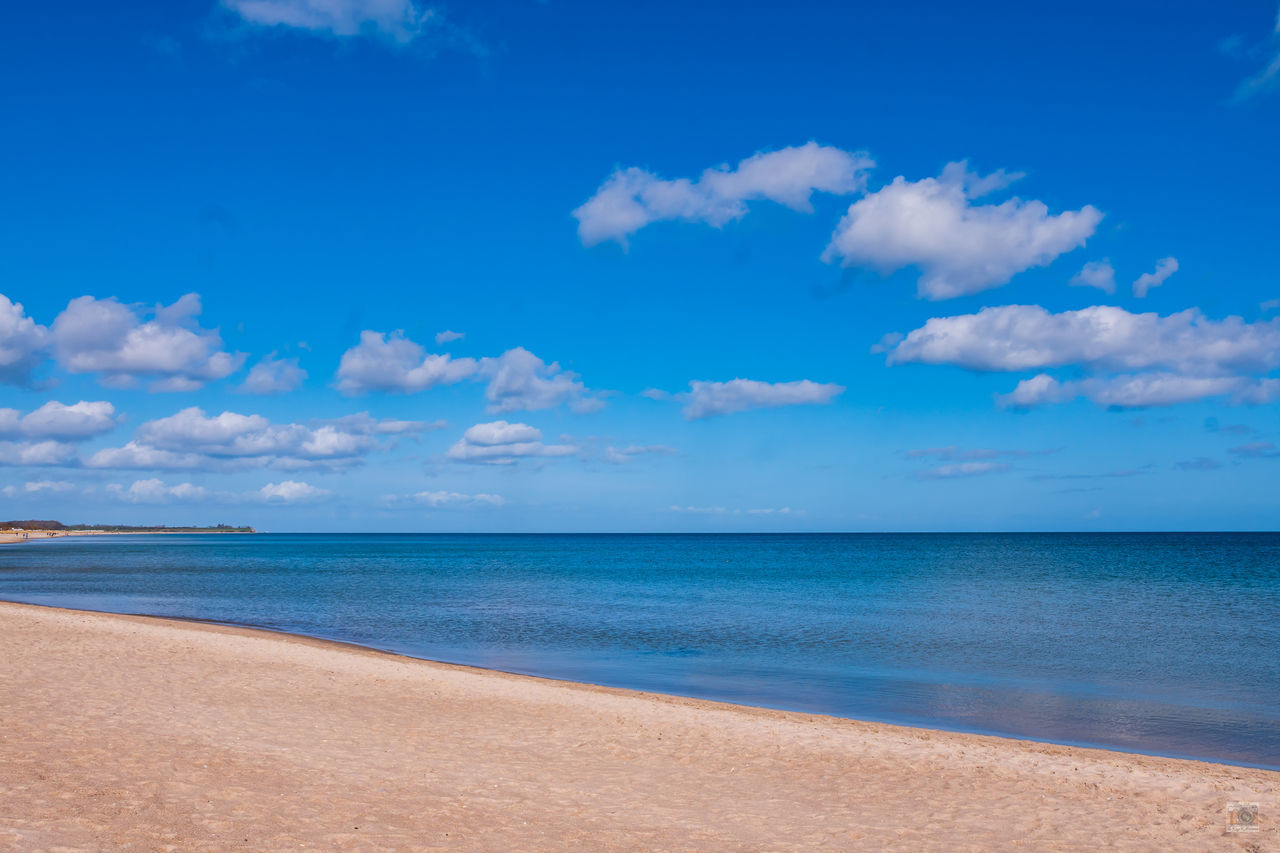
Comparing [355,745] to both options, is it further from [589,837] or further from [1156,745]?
[1156,745]

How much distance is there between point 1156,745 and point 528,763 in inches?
465

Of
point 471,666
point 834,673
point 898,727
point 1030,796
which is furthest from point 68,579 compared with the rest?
point 1030,796

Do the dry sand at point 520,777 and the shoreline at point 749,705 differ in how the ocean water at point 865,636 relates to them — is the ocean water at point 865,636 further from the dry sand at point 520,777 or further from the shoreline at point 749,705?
the dry sand at point 520,777

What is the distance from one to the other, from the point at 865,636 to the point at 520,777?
21.9m
